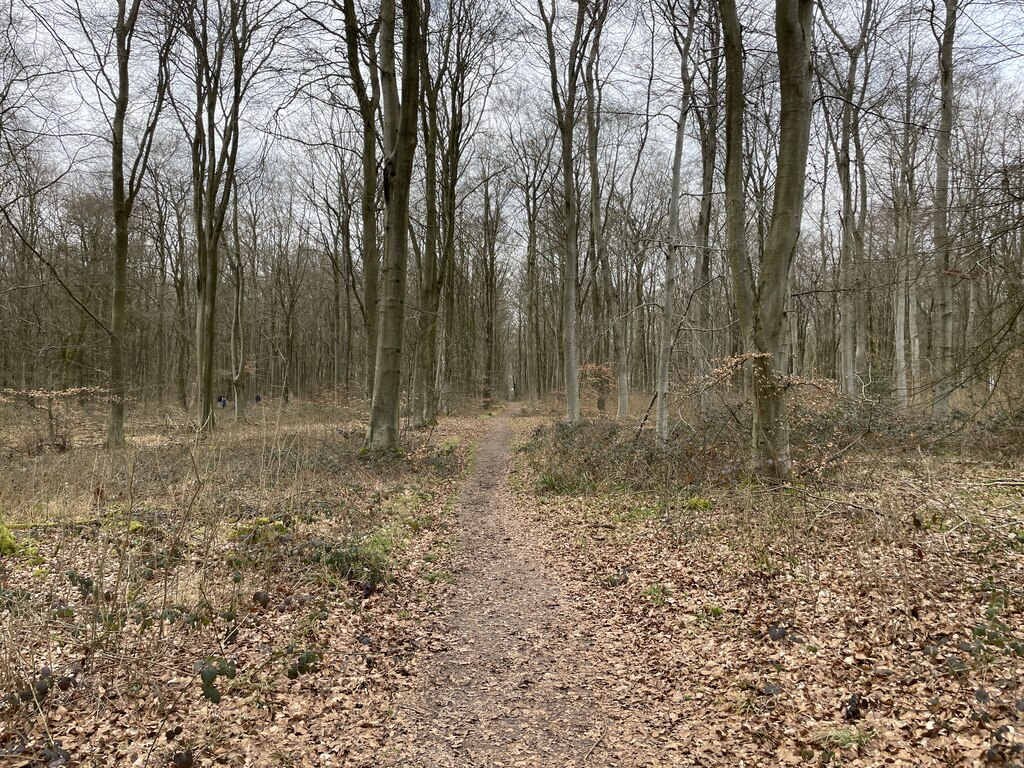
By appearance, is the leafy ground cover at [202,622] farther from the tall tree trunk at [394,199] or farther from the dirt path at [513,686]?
the tall tree trunk at [394,199]

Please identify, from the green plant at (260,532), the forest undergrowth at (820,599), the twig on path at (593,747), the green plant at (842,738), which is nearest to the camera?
the green plant at (842,738)

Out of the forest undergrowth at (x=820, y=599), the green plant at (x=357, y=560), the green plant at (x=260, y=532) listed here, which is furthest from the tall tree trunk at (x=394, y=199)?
the green plant at (x=357, y=560)

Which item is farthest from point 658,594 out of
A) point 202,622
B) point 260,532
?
point 260,532

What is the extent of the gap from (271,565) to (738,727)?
172 inches

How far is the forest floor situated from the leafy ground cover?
0.02 metres

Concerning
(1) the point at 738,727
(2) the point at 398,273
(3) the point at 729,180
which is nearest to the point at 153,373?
(2) the point at 398,273

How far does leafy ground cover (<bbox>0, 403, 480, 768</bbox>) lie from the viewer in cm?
329

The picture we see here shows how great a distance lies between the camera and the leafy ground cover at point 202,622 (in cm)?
329

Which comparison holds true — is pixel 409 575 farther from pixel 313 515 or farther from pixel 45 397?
pixel 45 397

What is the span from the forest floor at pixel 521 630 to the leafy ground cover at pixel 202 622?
0.02 m

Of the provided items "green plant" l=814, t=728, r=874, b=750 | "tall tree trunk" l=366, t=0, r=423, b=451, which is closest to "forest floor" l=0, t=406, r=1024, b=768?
"green plant" l=814, t=728, r=874, b=750

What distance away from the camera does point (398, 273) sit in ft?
36.9

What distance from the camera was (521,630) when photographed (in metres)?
5.18

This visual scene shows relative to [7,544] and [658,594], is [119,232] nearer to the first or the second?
[7,544]
